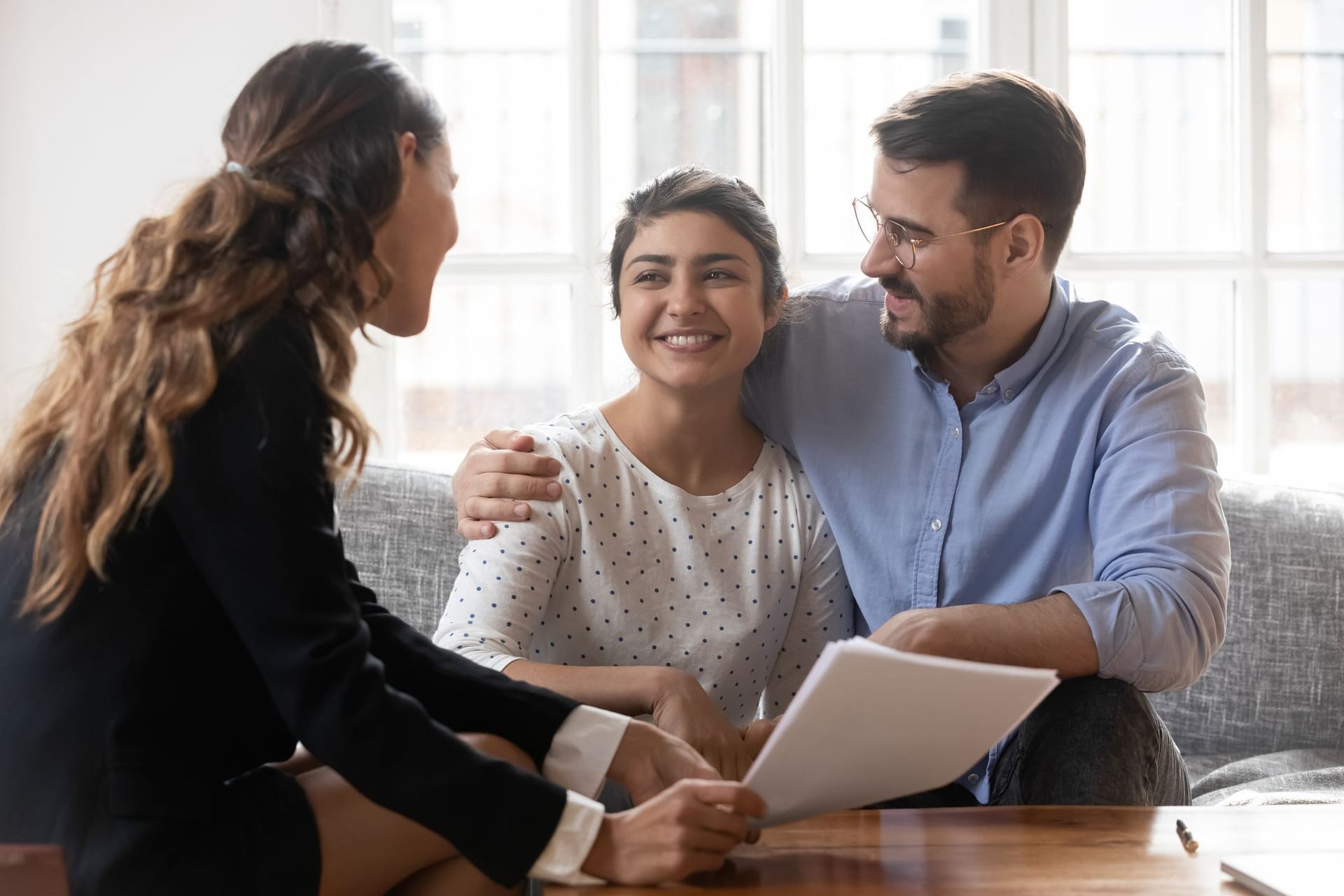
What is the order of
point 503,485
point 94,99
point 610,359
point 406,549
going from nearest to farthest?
point 503,485 → point 406,549 → point 94,99 → point 610,359

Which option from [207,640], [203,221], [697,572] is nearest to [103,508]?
[207,640]

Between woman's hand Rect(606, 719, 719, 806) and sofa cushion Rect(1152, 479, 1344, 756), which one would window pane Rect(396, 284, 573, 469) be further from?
woman's hand Rect(606, 719, 719, 806)

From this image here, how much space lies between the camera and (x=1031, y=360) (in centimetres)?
171

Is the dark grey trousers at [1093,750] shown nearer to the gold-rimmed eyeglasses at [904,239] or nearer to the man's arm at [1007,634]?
the man's arm at [1007,634]

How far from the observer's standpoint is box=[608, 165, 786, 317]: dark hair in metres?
1.67

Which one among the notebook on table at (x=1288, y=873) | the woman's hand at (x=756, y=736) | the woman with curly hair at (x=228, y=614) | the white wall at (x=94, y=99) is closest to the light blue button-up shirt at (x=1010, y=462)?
the woman's hand at (x=756, y=736)

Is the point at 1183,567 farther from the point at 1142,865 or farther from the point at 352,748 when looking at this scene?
the point at 352,748

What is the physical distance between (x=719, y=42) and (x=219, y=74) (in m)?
1.04

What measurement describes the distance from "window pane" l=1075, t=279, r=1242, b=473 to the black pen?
1.93 metres

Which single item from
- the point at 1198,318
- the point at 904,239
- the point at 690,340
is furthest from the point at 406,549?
the point at 1198,318

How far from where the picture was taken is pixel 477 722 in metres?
1.21

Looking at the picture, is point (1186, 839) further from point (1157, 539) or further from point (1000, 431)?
point (1000, 431)

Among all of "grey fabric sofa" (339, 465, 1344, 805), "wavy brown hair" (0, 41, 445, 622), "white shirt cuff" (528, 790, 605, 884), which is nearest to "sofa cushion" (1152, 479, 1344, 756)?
"grey fabric sofa" (339, 465, 1344, 805)

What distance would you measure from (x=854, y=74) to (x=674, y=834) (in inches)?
83.7
